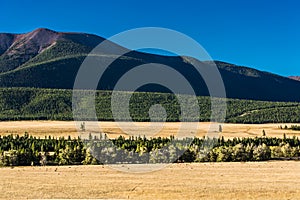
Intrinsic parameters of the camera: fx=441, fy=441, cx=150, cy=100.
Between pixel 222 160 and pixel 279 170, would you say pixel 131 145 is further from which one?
pixel 279 170

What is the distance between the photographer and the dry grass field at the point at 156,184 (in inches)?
2148

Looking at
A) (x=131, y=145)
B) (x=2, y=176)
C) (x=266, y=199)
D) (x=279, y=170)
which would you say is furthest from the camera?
(x=131, y=145)

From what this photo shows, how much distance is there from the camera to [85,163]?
9731cm

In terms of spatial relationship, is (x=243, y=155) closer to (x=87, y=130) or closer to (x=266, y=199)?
(x=266, y=199)

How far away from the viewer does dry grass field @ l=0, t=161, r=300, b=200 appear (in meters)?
54.6

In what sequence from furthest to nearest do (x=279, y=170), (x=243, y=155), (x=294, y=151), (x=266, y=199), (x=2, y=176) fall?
(x=294, y=151) < (x=243, y=155) < (x=279, y=170) < (x=2, y=176) < (x=266, y=199)

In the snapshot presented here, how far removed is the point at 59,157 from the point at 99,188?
44.5 meters

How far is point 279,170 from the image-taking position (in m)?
80.6

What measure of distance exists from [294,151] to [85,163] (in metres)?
53.2

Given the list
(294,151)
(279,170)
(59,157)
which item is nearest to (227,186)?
(279,170)

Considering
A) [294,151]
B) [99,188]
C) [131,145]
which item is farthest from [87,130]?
[99,188]

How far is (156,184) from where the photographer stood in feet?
204

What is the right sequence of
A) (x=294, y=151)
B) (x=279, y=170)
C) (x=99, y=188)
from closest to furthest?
1. (x=99, y=188)
2. (x=279, y=170)
3. (x=294, y=151)

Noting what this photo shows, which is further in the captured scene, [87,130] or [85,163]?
[87,130]
